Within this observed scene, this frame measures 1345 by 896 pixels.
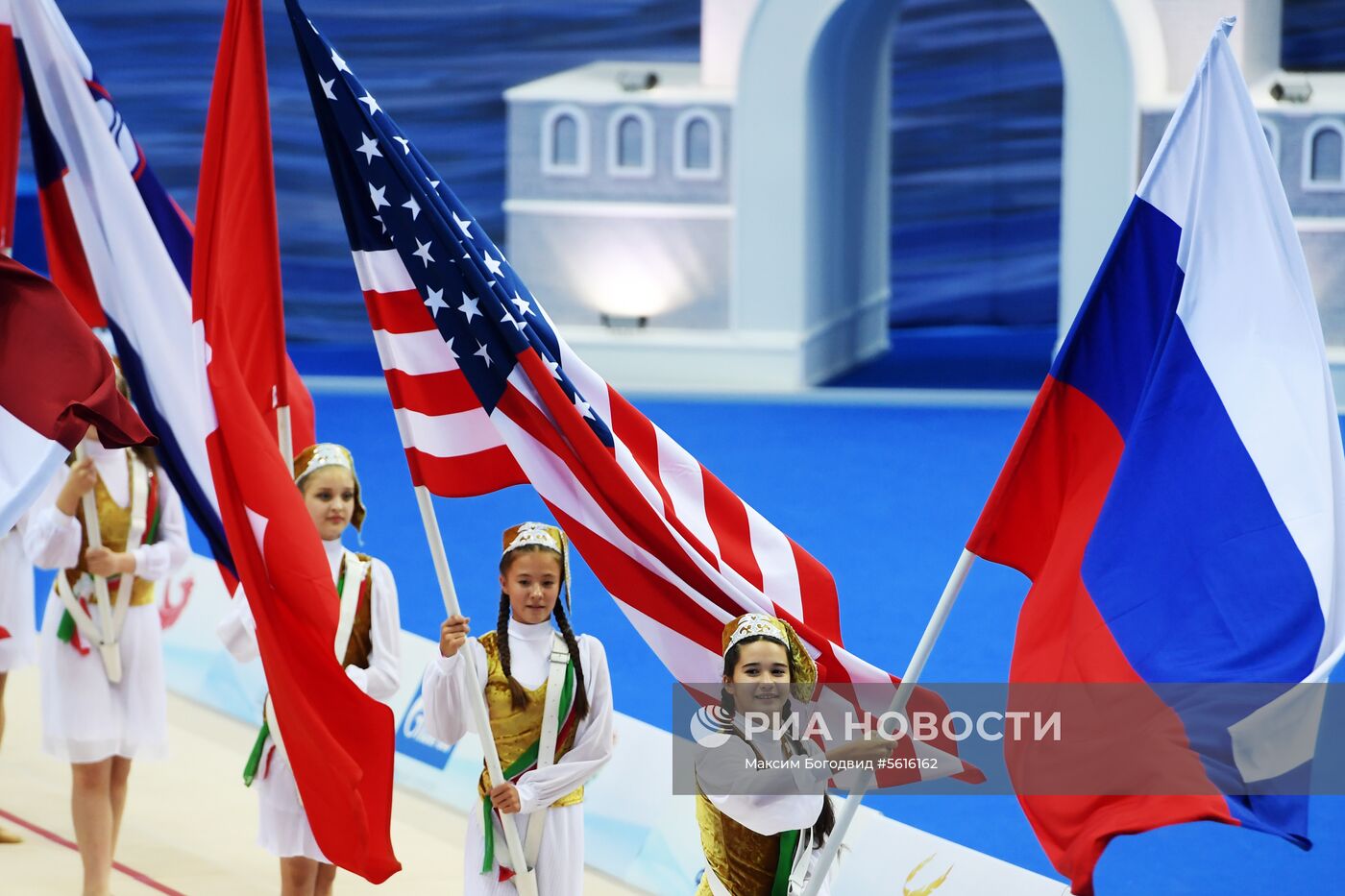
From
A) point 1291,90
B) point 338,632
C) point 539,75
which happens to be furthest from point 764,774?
point 539,75

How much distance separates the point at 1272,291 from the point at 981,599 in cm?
624

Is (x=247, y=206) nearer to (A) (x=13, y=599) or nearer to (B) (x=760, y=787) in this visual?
(B) (x=760, y=787)

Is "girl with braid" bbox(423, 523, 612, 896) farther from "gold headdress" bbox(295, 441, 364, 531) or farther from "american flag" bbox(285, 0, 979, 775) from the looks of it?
"gold headdress" bbox(295, 441, 364, 531)

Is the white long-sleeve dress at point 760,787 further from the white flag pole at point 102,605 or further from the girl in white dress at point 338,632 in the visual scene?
the white flag pole at point 102,605

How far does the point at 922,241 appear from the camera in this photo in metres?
22.4

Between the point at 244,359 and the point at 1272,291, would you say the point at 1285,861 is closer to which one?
the point at 1272,291

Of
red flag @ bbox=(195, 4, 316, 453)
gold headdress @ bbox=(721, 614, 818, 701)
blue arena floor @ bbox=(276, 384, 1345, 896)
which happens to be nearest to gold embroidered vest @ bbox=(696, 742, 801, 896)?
gold headdress @ bbox=(721, 614, 818, 701)

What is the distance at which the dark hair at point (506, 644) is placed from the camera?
5.29m

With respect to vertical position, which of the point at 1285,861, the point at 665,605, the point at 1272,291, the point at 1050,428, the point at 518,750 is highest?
the point at 1272,291

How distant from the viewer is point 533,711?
531 centimetres

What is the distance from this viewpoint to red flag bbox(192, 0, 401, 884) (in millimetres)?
5219

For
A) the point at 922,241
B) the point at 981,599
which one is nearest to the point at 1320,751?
the point at 981,599

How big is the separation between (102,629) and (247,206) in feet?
6.25

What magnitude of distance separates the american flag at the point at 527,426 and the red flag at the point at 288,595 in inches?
14.5
